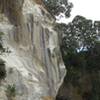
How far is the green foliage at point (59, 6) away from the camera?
3841 cm

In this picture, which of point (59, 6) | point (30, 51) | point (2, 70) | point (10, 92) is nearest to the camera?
point (10, 92)

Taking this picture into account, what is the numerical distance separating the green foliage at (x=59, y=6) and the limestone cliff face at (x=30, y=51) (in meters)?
9.89

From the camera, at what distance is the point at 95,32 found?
131 feet

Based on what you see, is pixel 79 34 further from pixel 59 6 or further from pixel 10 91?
pixel 10 91

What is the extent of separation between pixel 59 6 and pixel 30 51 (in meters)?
14.8

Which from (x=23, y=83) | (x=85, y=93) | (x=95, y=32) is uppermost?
(x=95, y=32)

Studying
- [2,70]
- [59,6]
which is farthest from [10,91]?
[59,6]

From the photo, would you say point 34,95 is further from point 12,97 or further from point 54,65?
point 54,65

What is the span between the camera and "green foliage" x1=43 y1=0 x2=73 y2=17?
126 ft

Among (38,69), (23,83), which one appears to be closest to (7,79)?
(23,83)

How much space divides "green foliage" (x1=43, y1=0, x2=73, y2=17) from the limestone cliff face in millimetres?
9895

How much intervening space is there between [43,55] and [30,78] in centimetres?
333

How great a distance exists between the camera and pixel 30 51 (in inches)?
977

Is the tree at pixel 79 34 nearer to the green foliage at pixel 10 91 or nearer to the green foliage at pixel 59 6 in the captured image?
the green foliage at pixel 59 6
